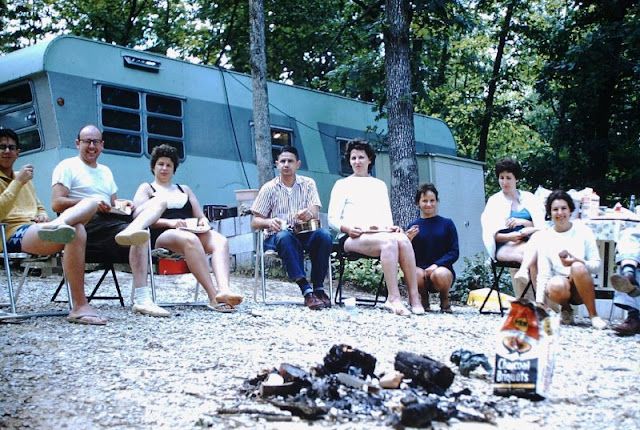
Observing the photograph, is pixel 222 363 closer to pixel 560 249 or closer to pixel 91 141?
pixel 91 141

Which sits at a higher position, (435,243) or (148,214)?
(148,214)

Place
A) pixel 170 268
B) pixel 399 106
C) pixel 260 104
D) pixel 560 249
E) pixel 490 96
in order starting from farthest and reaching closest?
1. pixel 490 96
2. pixel 260 104
3. pixel 399 106
4. pixel 170 268
5. pixel 560 249

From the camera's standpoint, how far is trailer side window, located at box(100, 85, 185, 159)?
859cm

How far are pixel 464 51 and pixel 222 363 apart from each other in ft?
45.9

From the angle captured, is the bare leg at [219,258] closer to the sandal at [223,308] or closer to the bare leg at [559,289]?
the sandal at [223,308]

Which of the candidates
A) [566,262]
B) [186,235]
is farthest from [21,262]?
[566,262]

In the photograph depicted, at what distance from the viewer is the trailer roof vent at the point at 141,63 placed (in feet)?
28.5

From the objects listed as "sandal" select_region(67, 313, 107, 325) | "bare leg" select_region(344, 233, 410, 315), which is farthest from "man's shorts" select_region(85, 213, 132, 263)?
"bare leg" select_region(344, 233, 410, 315)

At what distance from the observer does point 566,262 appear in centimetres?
513

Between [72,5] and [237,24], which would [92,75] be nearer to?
[237,24]

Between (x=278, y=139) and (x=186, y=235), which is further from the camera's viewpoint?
(x=278, y=139)

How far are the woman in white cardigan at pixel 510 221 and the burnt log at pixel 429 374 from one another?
2736 millimetres

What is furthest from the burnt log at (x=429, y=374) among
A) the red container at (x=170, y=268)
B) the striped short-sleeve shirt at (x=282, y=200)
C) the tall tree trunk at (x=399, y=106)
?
the tall tree trunk at (x=399, y=106)

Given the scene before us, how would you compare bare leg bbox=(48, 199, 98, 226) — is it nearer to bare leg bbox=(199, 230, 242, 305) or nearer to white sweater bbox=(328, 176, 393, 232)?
bare leg bbox=(199, 230, 242, 305)
